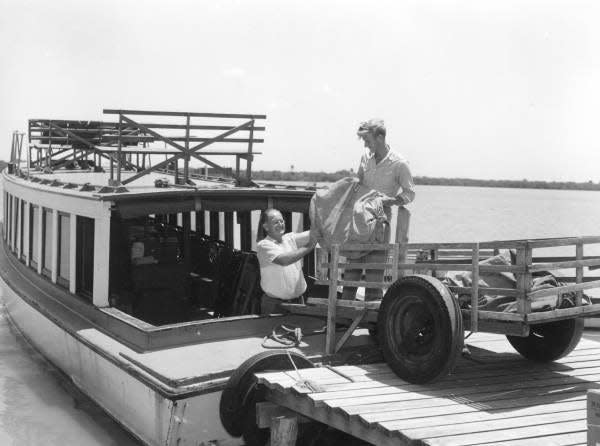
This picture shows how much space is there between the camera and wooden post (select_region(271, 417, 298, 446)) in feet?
18.7

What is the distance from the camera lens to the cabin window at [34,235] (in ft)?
33.2

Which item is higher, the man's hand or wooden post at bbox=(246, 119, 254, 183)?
wooden post at bbox=(246, 119, 254, 183)

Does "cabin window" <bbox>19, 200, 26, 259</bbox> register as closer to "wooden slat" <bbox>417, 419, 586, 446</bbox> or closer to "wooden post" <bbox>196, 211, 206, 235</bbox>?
"wooden post" <bbox>196, 211, 206, 235</bbox>

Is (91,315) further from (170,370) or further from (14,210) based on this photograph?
(14,210)

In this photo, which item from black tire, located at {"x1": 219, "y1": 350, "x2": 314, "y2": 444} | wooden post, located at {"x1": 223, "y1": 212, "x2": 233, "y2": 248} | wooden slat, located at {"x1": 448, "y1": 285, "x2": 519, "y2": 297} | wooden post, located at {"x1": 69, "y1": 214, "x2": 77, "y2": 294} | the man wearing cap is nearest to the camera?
wooden slat, located at {"x1": 448, "y1": 285, "x2": 519, "y2": 297}

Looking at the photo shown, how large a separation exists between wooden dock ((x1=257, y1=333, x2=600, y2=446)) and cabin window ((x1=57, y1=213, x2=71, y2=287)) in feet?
12.0

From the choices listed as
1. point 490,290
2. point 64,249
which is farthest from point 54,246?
point 490,290

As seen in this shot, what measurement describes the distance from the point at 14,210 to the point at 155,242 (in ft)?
13.2

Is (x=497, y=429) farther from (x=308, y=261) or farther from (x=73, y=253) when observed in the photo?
(x=73, y=253)

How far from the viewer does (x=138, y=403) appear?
6500 millimetres

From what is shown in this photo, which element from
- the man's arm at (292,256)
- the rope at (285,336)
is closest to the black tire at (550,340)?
the rope at (285,336)

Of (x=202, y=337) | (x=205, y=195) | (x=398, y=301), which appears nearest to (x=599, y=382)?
(x=398, y=301)

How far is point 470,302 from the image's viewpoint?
5.93 meters

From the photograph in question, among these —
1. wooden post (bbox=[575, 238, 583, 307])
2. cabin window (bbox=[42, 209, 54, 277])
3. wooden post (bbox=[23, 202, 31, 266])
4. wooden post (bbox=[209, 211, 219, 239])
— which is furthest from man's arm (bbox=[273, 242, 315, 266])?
wooden post (bbox=[23, 202, 31, 266])
